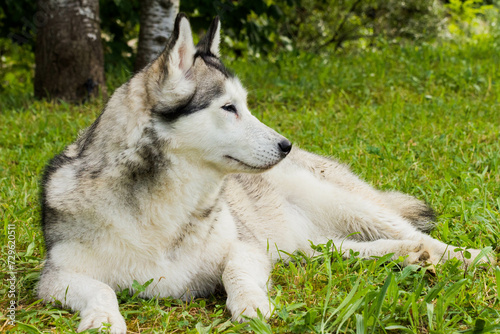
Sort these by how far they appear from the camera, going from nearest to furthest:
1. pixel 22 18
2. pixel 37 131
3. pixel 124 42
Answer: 1. pixel 37 131
2. pixel 22 18
3. pixel 124 42

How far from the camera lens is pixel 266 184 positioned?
3943 millimetres

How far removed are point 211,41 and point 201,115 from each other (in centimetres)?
65

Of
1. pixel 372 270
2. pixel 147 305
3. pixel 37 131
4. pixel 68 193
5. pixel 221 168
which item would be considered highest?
pixel 221 168

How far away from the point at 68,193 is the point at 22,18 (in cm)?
581

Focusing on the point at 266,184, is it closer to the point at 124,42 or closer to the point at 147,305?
the point at 147,305

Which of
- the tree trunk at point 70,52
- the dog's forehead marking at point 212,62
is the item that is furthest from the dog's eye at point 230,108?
the tree trunk at point 70,52

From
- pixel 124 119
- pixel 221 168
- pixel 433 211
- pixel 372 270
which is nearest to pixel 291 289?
pixel 372 270

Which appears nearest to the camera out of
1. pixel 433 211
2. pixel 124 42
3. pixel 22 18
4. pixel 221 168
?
pixel 221 168

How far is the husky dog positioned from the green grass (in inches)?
5.4

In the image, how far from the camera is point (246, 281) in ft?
9.08

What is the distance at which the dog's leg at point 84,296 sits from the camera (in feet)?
7.86

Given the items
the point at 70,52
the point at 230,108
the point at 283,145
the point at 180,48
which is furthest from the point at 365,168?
the point at 70,52

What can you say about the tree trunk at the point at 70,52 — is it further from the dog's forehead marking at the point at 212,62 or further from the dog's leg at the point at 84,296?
the dog's leg at the point at 84,296

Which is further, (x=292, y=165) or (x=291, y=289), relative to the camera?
(x=292, y=165)
